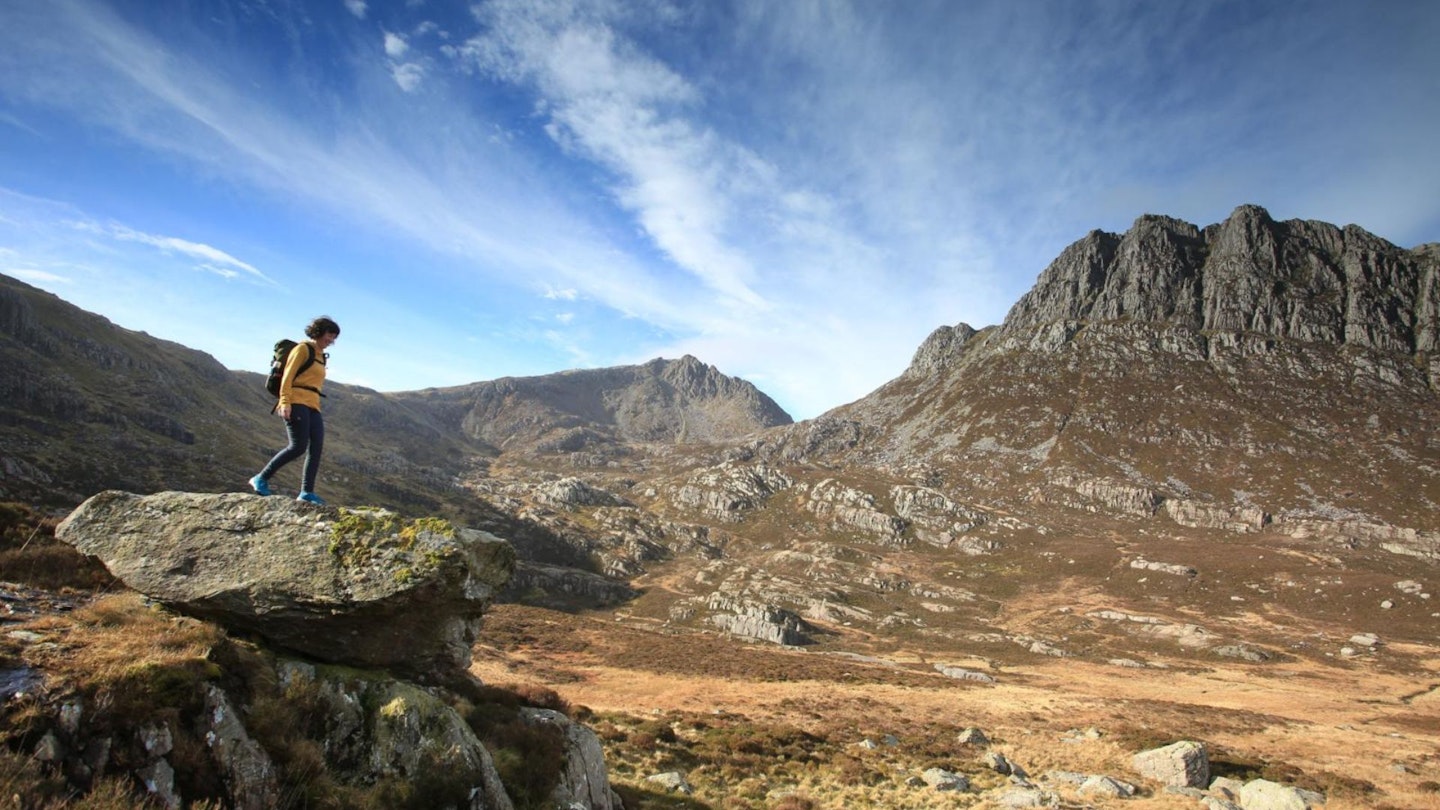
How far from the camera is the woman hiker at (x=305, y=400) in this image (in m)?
10.8

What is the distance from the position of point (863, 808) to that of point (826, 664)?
40.4 metres

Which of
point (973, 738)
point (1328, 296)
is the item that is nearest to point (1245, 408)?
point (1328, 296)

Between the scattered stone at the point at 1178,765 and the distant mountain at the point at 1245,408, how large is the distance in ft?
432

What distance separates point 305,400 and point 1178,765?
3604 cm

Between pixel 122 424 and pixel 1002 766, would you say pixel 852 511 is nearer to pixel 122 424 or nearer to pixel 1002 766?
pixel 1002 766

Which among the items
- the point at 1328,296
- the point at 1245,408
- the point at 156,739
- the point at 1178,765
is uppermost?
the point at 1328,296

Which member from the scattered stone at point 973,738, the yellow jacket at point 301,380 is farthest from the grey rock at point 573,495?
the yellow jacket at point 301,380

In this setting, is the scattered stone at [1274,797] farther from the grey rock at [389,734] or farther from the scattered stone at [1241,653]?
the scattered stone at [1241,653]

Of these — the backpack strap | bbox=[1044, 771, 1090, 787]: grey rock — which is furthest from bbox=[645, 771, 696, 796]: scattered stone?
the backpack strap

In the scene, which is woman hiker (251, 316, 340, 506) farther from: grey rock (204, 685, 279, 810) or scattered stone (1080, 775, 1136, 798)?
scattered stone (1080, 775, 1136, 798)

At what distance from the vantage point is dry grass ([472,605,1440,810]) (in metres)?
24.2

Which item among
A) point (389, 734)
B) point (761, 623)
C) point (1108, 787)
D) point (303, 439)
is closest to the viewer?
point (389, 734)

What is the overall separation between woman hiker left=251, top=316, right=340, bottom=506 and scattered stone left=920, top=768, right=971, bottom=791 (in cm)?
2532

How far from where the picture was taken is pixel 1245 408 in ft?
520
